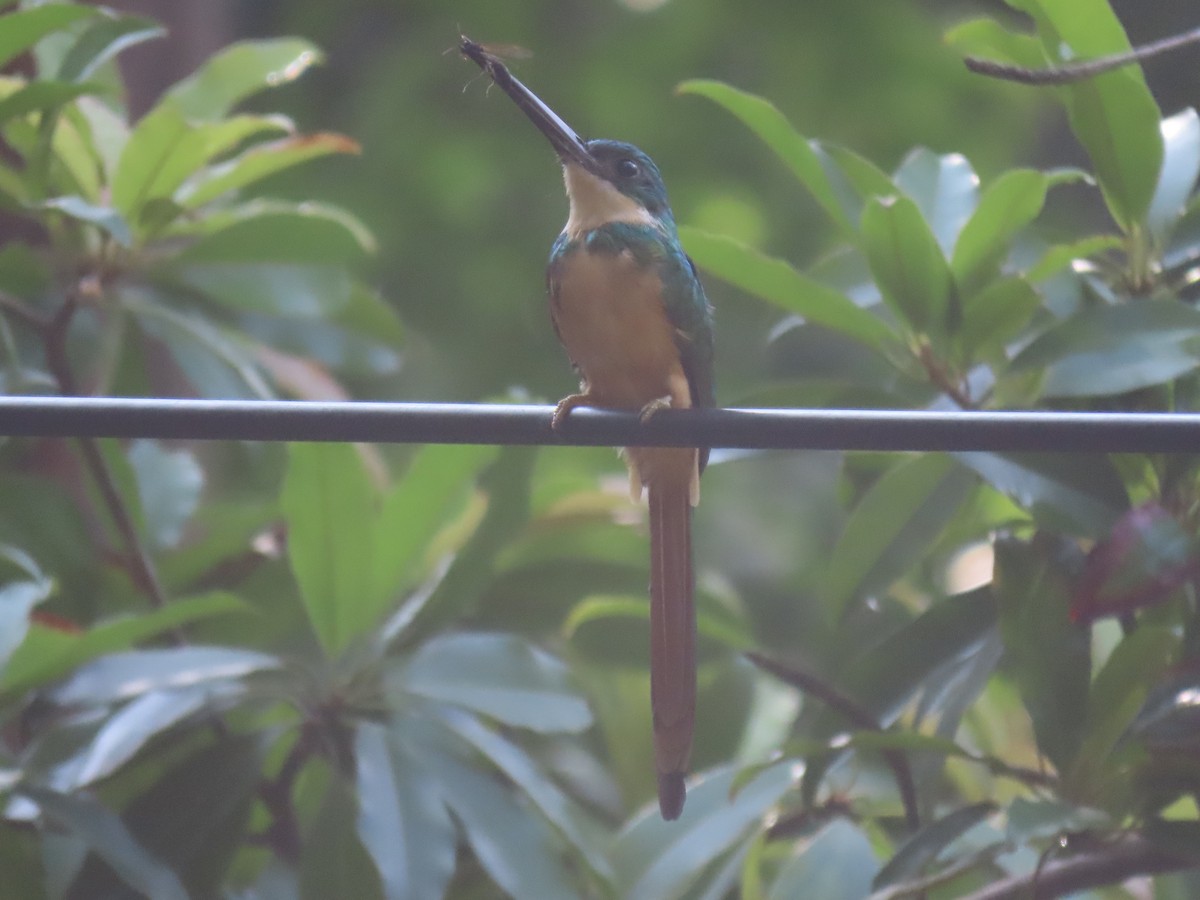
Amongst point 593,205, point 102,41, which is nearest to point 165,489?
point 102,41

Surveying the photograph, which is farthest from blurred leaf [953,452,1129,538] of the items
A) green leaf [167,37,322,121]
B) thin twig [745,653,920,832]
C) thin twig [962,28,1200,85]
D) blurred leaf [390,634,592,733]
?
green leaf [167,37,322,121]

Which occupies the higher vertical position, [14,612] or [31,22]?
[31,22]

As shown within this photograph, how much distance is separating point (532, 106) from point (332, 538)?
0.56 metres

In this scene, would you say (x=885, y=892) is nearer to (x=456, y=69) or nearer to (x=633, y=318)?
(x=633, y=318)

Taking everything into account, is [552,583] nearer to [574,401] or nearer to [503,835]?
[574,401]

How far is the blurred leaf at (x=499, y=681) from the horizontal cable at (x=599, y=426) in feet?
1.70

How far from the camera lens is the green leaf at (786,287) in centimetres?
162

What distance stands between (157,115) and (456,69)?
2907 mm

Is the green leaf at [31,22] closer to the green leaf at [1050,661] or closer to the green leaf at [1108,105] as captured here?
the green leaf at [1108,105]

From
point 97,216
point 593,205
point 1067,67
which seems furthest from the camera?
point 593,205

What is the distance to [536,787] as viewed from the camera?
1643 mm

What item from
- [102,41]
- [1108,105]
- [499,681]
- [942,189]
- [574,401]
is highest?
[102,41]

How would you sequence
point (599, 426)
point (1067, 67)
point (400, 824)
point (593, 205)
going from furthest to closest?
point (593, 205) < point (400, 824) < point (1067, 67) < point (599, 426)

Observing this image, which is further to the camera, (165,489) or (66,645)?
(165,489)
